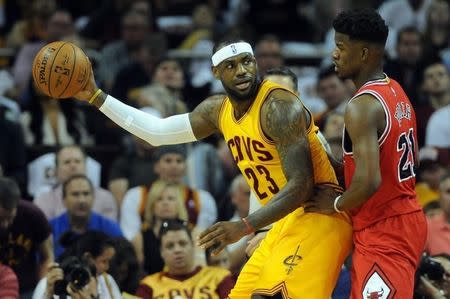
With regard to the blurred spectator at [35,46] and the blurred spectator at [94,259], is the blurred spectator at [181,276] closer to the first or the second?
the blurred spectator at [94,259]

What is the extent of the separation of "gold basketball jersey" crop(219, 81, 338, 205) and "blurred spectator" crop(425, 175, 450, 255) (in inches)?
116

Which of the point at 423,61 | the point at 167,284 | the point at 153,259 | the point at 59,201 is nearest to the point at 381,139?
the point at 167,284

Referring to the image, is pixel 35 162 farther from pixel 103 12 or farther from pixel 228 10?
pixel 228 10

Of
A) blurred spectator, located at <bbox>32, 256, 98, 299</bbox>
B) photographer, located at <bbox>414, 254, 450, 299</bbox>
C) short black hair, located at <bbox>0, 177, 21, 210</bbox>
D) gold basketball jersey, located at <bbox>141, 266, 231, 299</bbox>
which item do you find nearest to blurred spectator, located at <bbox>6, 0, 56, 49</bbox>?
short black hair, located at <bbox>0, 177, 21, 210</bbox>

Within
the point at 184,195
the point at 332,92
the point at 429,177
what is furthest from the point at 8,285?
the point at 332,92

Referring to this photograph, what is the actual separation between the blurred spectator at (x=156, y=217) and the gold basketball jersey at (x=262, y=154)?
3.05 metres

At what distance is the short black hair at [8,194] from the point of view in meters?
9.51

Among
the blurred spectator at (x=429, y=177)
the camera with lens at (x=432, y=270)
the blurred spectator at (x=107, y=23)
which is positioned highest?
the blurred spectator at (x=107, y=23)

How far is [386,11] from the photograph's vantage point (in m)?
14.8

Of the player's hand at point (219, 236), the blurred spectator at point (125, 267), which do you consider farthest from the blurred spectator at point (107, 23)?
the player's hand at point (219, 236)

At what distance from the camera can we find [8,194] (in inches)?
375

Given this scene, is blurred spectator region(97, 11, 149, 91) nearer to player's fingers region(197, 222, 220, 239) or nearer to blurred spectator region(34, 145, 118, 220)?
blurred spectator region(34, 145, 118, 220)

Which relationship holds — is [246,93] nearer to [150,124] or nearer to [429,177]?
[150,124]

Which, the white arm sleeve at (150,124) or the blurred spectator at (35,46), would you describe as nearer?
the white arm sleeve at (150,124)
